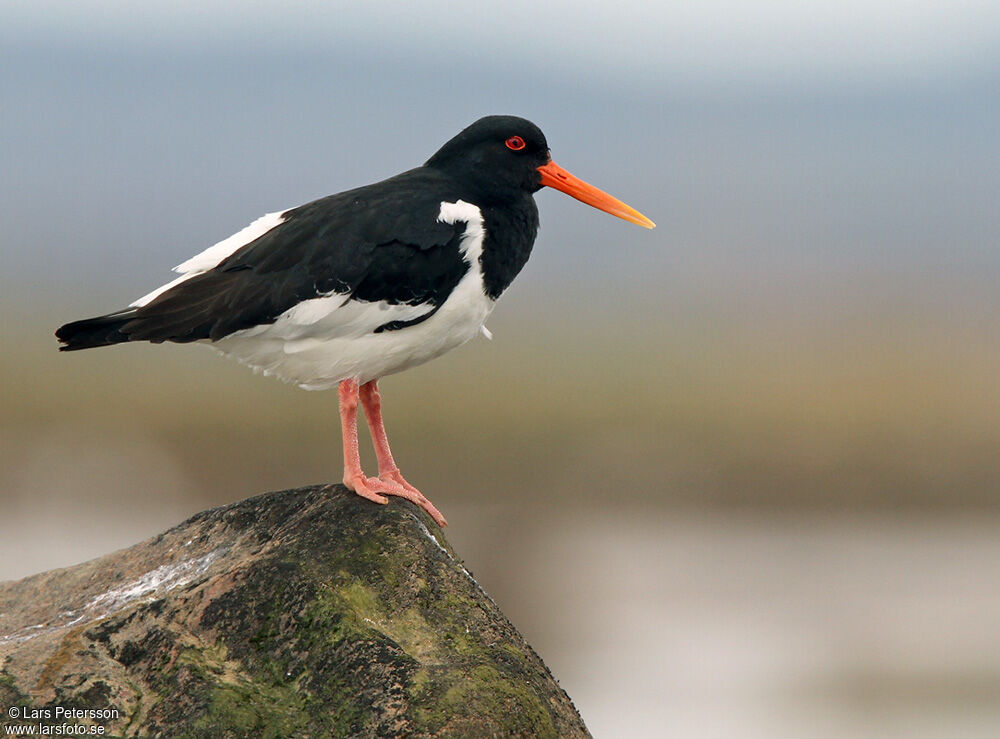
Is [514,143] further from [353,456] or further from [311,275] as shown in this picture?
[353,456]

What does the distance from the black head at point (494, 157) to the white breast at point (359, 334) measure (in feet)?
1.20

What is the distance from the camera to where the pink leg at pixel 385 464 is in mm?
8141

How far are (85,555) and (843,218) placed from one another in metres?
145

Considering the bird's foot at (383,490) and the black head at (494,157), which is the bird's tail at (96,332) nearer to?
the bird's foot at (383,490)

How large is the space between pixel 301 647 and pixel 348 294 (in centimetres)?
218

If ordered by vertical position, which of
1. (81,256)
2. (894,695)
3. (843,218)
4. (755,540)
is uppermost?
(843,218)

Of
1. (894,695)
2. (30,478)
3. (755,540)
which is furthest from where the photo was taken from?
(30,478)

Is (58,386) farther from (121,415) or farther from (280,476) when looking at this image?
(280,476)

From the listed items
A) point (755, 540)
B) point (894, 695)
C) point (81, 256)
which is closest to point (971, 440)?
point (755, 540)

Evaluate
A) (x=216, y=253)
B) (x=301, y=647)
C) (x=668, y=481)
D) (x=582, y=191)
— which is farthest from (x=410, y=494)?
(x=668, y=481)

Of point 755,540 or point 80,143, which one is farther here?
point 80,143

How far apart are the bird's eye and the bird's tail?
8.87 feet

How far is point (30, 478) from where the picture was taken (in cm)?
2983

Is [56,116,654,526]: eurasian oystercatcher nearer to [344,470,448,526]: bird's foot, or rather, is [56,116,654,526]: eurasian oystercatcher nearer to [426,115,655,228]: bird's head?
[344,470,448,526]: bird's foot
